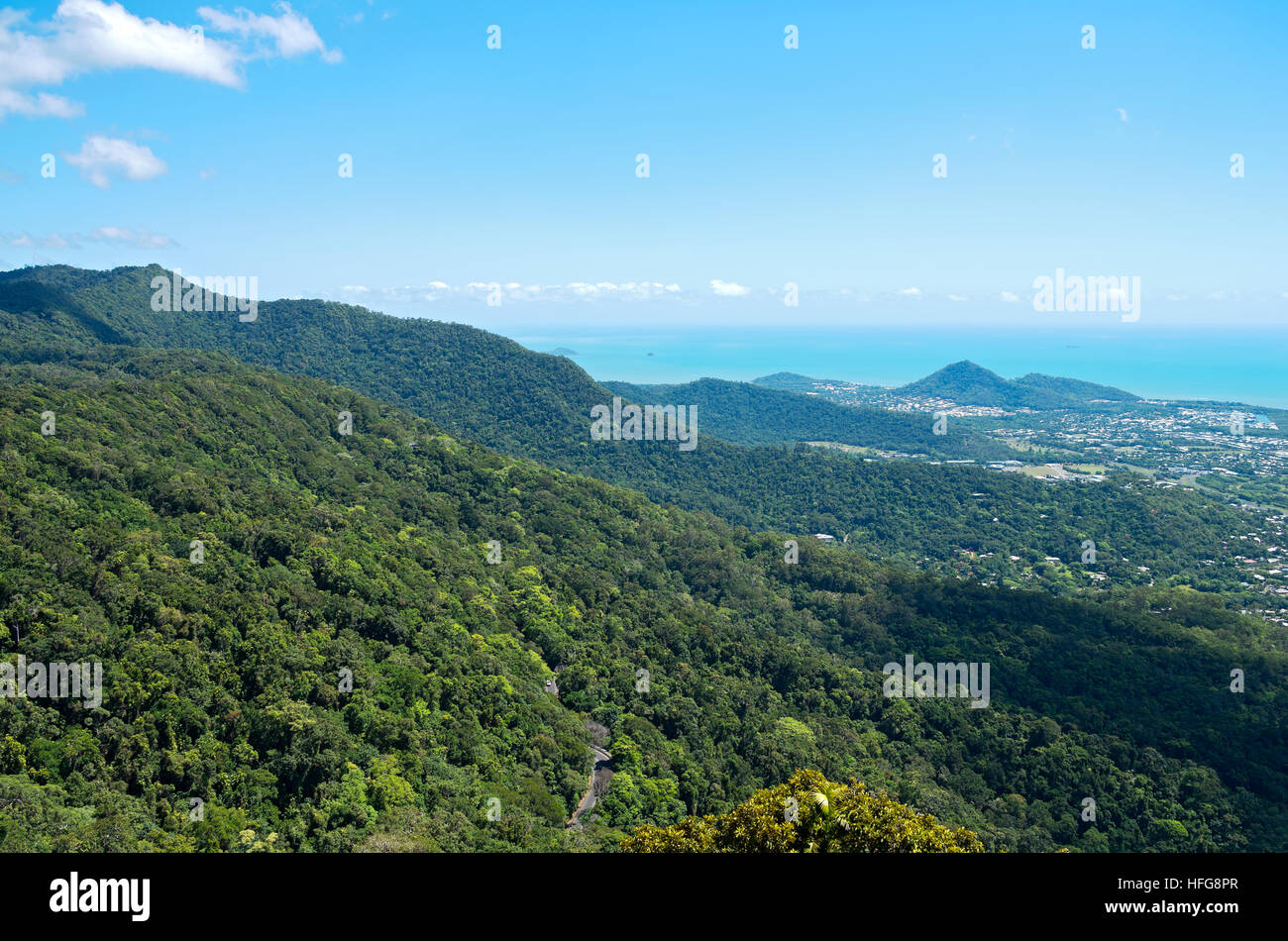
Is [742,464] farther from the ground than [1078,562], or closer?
farther from the ground

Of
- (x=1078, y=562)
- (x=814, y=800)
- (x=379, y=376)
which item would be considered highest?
(x=379, y=376)

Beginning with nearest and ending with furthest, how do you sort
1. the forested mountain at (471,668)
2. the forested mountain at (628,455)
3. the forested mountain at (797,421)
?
the forested mountain at (471,668) → the forested mountain at (628,455) → the forested mountain at (797,421)

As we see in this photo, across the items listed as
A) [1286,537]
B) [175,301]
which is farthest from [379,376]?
[1286,537]

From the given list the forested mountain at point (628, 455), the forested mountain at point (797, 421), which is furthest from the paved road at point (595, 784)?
the forested mountain at point (797, 421)

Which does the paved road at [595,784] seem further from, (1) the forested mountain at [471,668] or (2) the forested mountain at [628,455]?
(2) the forested mountain at [628,455]

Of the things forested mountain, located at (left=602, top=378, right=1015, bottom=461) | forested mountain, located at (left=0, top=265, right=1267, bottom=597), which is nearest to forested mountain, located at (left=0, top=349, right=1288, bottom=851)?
forested mountain, located at (left=0, top=265, right=1267, bottom=597)

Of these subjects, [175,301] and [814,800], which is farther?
[175,301]
